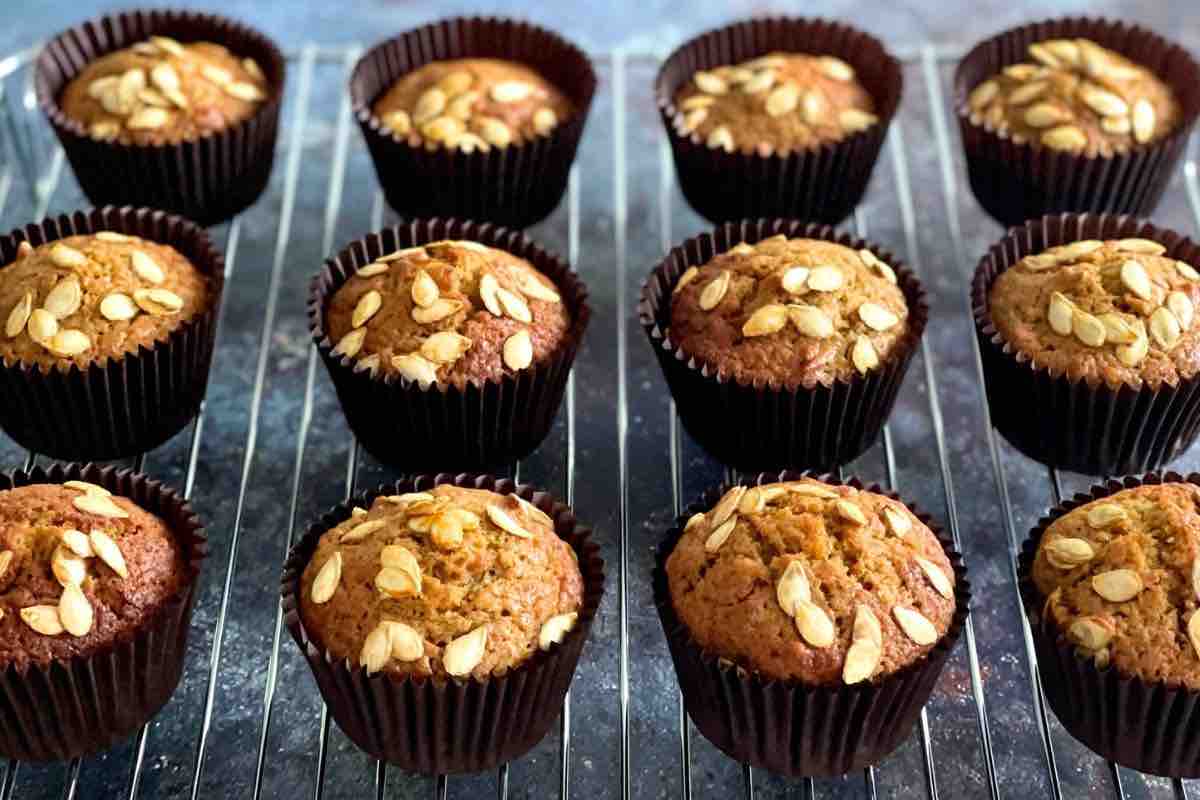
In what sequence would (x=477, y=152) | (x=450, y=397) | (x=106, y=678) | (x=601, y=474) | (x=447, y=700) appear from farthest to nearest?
(x=477, y=152) → (x=601, y=474) → (x=450, y=397) → (x=106, y=678) → (x=447, y=700)

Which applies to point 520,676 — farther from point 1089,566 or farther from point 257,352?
point 257,352

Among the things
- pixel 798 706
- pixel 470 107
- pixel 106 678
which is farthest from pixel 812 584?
pixel 470 107

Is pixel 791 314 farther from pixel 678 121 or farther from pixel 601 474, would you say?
pixel 678 121

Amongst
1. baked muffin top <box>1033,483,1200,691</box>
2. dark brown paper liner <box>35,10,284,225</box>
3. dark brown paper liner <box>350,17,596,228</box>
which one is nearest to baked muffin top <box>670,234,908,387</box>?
baked muffin top <box>1033,483,1200,691</box>

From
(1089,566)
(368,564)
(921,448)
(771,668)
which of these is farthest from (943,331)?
(368,564)

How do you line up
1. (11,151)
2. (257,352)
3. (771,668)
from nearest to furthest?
1. (771,668)
2. (257,352)
3. (11,151)

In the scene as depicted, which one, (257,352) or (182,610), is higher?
(182,610)

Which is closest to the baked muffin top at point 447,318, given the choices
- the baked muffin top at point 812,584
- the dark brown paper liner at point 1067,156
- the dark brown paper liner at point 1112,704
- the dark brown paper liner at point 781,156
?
the baked muffin top at point 812,584
